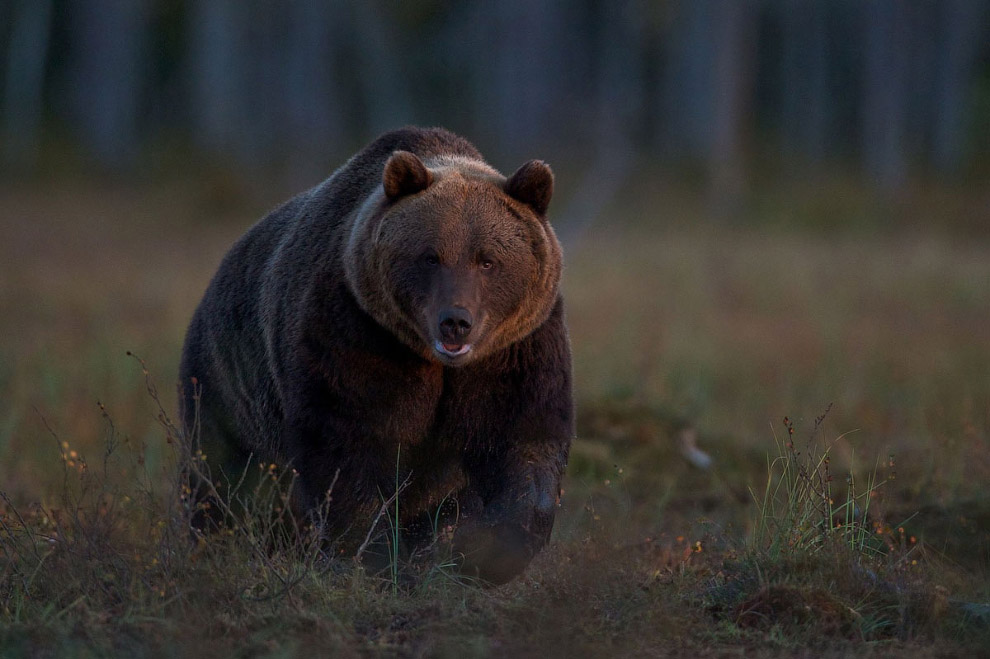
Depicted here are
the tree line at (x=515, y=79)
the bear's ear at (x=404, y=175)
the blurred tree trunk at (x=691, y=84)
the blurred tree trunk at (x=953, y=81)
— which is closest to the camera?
the bear's ear at (x=404, y=175)

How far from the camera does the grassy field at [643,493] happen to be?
13.1 ft

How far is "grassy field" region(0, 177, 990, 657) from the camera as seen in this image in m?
3.99

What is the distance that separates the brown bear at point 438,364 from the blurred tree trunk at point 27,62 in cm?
3853

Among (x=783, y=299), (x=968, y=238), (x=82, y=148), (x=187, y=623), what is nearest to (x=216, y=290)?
(x=187, y=623)

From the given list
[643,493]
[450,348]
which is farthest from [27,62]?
[450,348]

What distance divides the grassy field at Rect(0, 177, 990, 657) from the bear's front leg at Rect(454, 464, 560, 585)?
111mm

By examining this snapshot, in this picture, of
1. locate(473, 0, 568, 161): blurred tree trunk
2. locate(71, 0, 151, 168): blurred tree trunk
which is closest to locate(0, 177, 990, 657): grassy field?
locate(473, 0, 568, 161): blurred tree trunk

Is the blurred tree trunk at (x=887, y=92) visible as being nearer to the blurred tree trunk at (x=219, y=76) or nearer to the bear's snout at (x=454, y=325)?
the blurred tree trunk at (x=219, y=76)

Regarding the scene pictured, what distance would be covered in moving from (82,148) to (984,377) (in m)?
34.0

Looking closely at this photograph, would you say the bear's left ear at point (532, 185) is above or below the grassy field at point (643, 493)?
above

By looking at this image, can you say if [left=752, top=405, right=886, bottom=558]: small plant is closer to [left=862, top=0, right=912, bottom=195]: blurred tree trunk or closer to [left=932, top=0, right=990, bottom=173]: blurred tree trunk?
[left=862, top=0, right=912, bottom=195]: blurred tree trunk

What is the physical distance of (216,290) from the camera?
6301mm

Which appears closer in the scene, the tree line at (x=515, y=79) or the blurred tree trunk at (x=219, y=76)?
the tree line at (x=515, y=79)

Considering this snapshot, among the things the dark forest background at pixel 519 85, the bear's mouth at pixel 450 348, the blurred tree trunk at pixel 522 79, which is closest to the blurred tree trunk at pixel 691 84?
the dark forest background at pixel 519 85
